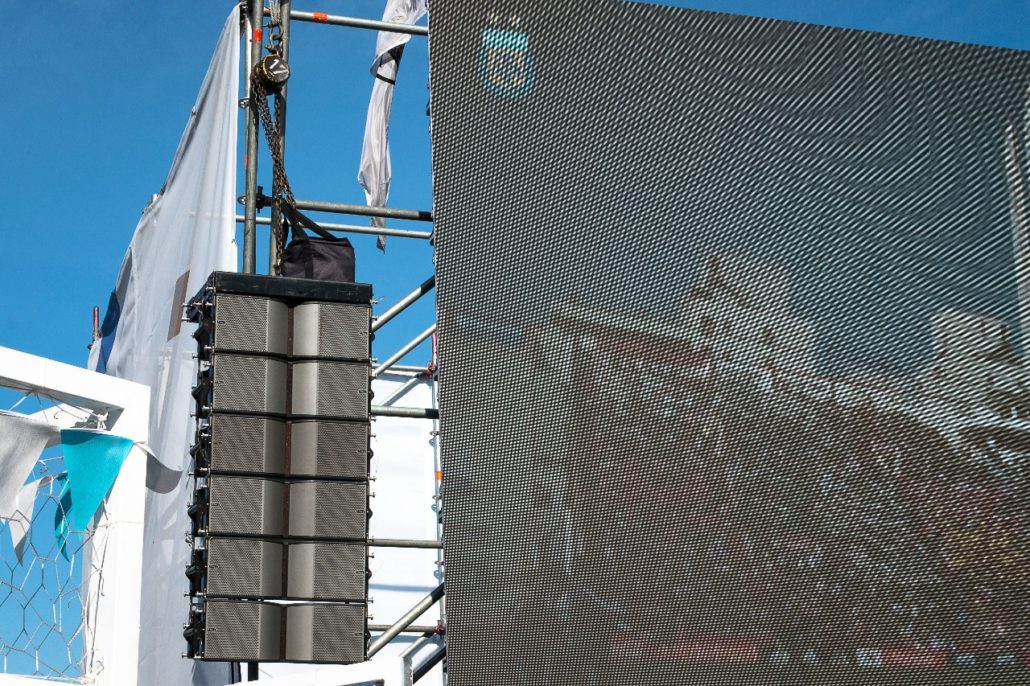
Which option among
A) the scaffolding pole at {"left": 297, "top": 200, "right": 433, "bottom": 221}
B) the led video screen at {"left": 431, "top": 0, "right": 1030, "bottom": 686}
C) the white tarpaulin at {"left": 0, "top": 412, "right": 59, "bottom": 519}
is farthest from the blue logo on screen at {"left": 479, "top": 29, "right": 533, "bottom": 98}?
the white tarpaulin at {"left": 0, "top": 412, "right": 59, "bottom": 519}

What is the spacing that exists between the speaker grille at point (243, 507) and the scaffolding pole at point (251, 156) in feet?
2.51

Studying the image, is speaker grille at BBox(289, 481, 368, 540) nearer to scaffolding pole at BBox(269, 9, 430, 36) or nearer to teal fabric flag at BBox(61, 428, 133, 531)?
teal fabric flag at BBox(61, 428, 133, 531)

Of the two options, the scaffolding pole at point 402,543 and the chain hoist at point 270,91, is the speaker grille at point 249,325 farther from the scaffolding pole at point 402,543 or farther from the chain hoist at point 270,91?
the scaffolding pole at point 402,543

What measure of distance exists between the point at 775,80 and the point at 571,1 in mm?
667

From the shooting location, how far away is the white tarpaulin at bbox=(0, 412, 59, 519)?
3.44 m

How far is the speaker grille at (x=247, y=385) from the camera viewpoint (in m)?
3.36

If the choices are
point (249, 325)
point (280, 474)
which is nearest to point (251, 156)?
point (249, 325)

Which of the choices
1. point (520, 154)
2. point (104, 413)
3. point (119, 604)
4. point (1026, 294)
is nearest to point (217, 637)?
point (119, 604)

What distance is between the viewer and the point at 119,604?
356cm

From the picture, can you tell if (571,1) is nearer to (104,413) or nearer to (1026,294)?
(1026,294)

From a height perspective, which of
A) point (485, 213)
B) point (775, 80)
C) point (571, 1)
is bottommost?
point (485, 213)

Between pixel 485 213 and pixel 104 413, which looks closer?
pixel 485 213

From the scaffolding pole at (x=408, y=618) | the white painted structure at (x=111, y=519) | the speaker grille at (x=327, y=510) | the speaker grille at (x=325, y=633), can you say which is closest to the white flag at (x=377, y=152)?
the white painted structure at (x=111, y=519)

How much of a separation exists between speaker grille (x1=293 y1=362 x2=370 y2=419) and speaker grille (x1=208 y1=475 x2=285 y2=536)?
26cm
